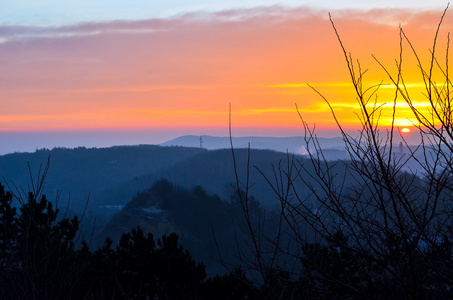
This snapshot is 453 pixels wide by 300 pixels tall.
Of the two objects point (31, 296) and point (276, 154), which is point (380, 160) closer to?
point (31, 296)

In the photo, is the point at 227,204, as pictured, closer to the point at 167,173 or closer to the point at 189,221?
the point at 189,221

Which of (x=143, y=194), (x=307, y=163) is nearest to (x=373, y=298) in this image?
(x=143, y=194)

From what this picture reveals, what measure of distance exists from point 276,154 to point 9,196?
176037mm

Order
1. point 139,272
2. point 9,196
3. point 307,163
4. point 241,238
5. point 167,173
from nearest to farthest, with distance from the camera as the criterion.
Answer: point 139,272, point 9,196, point 241,238, point 307,163, point 167,173

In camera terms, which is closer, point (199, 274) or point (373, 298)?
point (373, 298)

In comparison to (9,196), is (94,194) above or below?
below

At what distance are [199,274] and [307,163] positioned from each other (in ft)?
504

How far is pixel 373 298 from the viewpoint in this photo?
418 cm

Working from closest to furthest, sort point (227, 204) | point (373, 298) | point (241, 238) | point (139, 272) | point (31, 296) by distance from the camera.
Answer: point (373, 298) < point (31, 296) < point (139, 272) < point (241, 238) < point (227, 204)

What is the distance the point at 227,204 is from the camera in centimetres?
8875

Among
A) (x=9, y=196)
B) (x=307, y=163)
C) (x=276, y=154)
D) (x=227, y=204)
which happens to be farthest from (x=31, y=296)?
(x=276, y=154)

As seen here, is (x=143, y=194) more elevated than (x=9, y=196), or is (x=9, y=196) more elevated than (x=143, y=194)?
(x=9, y=196)

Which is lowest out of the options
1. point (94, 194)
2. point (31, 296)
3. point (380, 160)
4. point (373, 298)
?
point (94, 194)

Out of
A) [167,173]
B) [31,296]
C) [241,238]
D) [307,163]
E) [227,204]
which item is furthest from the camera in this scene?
[167,173]
